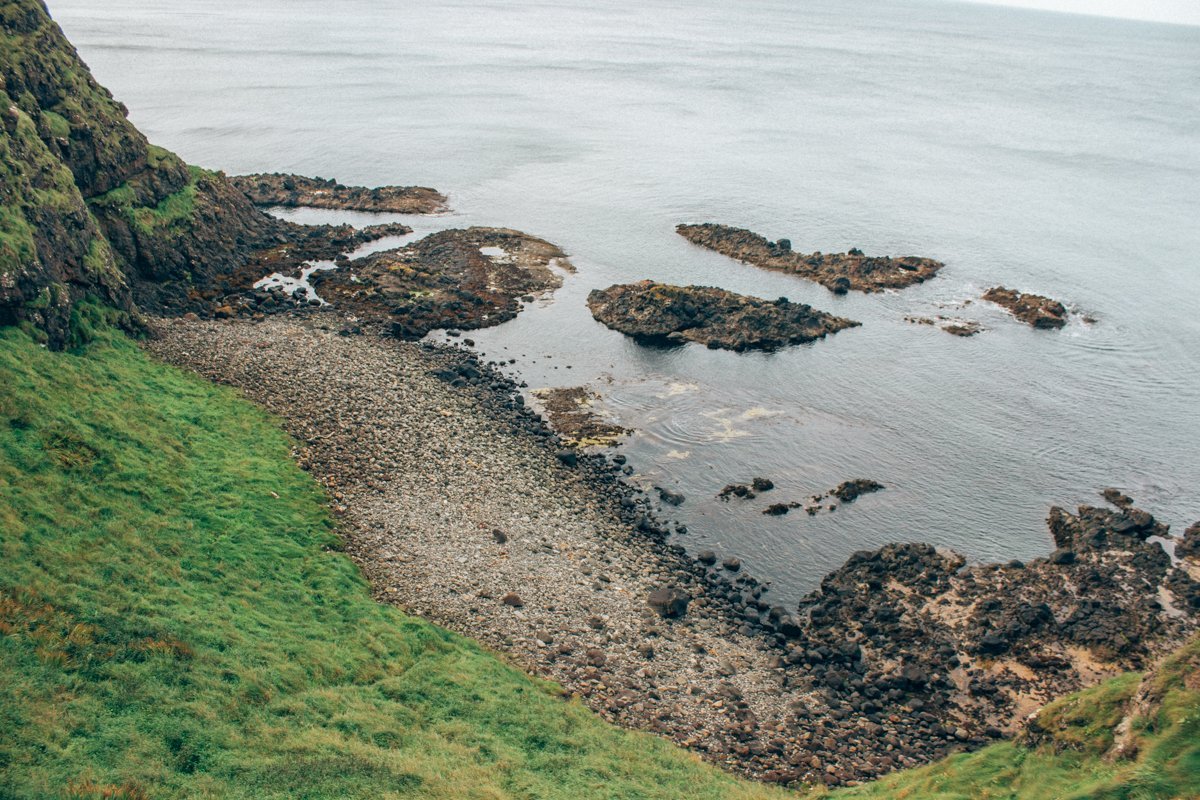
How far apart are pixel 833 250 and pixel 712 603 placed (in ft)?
205

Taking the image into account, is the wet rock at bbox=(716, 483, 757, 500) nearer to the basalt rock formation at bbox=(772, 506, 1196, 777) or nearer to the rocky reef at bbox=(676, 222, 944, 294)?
the basalt rock formation at bbox=(772, 506, 1196, 777)

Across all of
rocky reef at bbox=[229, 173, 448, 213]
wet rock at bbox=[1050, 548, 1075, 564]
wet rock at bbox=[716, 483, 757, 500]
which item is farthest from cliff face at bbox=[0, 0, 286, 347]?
wet rock at bbox=[1050, 548, 1075, 564]

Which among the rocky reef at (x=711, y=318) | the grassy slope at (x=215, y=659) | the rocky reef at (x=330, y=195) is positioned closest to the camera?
the grassy slope at (x=215, y=659)

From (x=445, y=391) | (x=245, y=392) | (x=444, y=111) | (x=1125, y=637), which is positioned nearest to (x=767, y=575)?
(x=1125, y=637)

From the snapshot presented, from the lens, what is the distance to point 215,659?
29.5 meters

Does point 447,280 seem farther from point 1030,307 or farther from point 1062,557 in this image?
point 1030,307

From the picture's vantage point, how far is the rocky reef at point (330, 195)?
98188 millimetres

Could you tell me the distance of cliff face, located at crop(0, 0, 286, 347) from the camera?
46969 mm

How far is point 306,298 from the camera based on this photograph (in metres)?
69.8

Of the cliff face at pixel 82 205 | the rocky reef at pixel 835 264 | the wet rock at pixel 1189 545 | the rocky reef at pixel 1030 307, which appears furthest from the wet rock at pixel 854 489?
the cliff face at pixel 82 205

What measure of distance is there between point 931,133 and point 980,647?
14783 centimetres

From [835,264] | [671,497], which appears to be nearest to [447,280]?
[671,497]

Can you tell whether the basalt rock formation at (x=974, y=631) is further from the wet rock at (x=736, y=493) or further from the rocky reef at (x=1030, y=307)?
the rocky reef at (x=1030, y=307)

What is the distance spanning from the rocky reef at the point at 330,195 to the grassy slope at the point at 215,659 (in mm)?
58799
